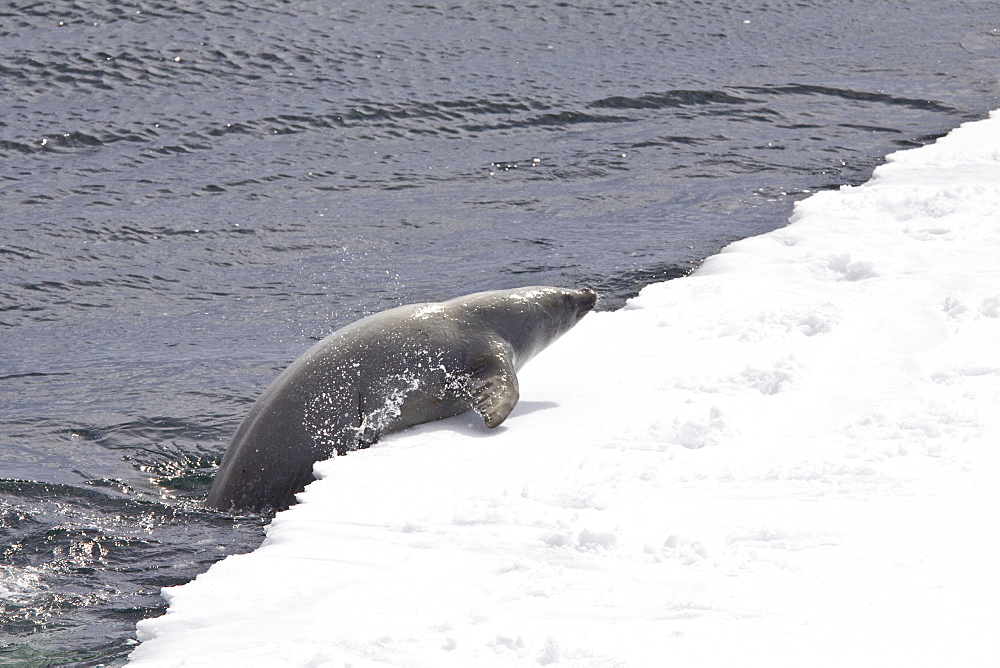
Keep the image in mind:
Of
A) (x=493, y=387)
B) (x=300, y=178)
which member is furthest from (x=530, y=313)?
(x=300, y=178)

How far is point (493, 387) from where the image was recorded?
6.59m

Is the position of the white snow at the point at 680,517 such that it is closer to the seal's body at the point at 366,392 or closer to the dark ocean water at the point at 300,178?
the seal's body at the point at 366,392

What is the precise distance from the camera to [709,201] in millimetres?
11812

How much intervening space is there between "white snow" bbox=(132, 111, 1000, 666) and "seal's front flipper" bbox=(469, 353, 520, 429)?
0.11 metres

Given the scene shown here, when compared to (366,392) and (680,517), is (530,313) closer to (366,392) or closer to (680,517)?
(366,392)

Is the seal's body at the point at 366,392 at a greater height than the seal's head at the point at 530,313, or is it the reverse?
the seal's head at the point at 530,313

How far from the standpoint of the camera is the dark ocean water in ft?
20.9

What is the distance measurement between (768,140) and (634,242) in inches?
159

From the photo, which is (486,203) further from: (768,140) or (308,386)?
(308,386)

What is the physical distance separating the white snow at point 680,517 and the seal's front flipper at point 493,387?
0.35 ft

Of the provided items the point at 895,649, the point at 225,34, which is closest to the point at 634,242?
the point at 895,649

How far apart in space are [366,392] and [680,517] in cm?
223

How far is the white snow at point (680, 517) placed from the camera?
3.89 metres

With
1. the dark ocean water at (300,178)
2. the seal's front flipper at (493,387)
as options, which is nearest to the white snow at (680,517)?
the seal's front flipper at (493,387)
